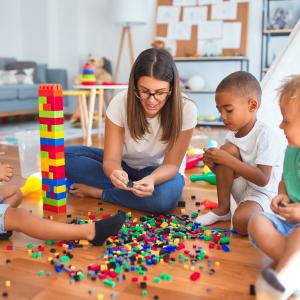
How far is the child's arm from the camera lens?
1.51 m

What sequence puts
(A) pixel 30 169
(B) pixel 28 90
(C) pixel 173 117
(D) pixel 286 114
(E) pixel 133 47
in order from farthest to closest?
(E) pixel 133 47
(B) pixel 28 90
(A) pixel 30 169
(C) pixel 173 117
(D) pixel 286 114

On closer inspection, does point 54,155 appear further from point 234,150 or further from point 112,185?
point 234,150

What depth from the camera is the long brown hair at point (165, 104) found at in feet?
5.03

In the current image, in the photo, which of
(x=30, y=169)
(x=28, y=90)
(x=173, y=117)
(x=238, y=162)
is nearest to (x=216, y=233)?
(x=238, y=162)

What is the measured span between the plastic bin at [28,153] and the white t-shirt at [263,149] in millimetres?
1280

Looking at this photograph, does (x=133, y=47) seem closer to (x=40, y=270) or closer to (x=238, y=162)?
(x=238, y=162)

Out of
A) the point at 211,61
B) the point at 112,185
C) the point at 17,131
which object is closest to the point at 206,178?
the point at 112,185

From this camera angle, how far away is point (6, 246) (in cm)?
141

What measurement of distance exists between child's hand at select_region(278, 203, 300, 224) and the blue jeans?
0.63 meters

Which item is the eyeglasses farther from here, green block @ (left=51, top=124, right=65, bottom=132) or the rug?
the rug

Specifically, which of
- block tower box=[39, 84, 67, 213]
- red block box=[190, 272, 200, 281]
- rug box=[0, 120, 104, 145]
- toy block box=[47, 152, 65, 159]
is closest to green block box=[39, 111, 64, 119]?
block tower box=[39, 84, 67, 213]

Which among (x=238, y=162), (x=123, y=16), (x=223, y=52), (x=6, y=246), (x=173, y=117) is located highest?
(x=123, y=16)

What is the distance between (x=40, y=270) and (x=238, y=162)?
2.45ft

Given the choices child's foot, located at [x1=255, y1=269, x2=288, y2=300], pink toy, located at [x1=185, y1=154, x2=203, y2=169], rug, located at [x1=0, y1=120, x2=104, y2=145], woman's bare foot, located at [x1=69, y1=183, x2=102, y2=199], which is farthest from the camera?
rug, located at [x1=0, y1=120, x2=104, y2=145]
